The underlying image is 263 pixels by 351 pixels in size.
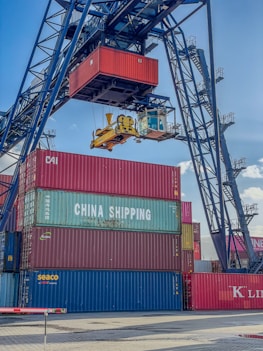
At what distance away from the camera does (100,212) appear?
2558cm

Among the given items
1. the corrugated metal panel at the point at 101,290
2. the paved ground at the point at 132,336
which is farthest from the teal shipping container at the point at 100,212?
the paved ground at the point at 132,336

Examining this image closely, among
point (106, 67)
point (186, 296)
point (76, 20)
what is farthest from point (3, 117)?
point (186, 296)

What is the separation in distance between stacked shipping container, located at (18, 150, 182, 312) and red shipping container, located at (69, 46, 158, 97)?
4.94 m

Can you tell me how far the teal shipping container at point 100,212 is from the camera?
79.8ft

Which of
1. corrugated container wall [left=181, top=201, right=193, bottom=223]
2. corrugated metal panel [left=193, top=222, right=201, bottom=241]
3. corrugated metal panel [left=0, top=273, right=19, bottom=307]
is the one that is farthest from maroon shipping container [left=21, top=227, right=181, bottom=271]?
corrugated metal panel [left=193, top=222, right=201, bottom=241]

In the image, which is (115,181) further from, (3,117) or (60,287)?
(3,117)

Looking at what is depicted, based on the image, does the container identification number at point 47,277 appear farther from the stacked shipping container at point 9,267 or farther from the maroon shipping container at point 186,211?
the maroon shipping container at point 186,211

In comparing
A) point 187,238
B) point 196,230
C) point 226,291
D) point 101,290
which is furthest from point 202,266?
point 101,290

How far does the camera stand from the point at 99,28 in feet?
90.8

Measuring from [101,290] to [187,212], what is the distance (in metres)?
20.2

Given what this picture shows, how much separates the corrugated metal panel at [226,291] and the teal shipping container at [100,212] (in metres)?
3.52

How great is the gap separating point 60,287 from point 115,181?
679 cm

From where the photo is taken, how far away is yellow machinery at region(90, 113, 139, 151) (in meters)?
28.2

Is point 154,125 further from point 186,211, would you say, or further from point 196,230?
point 196,230
